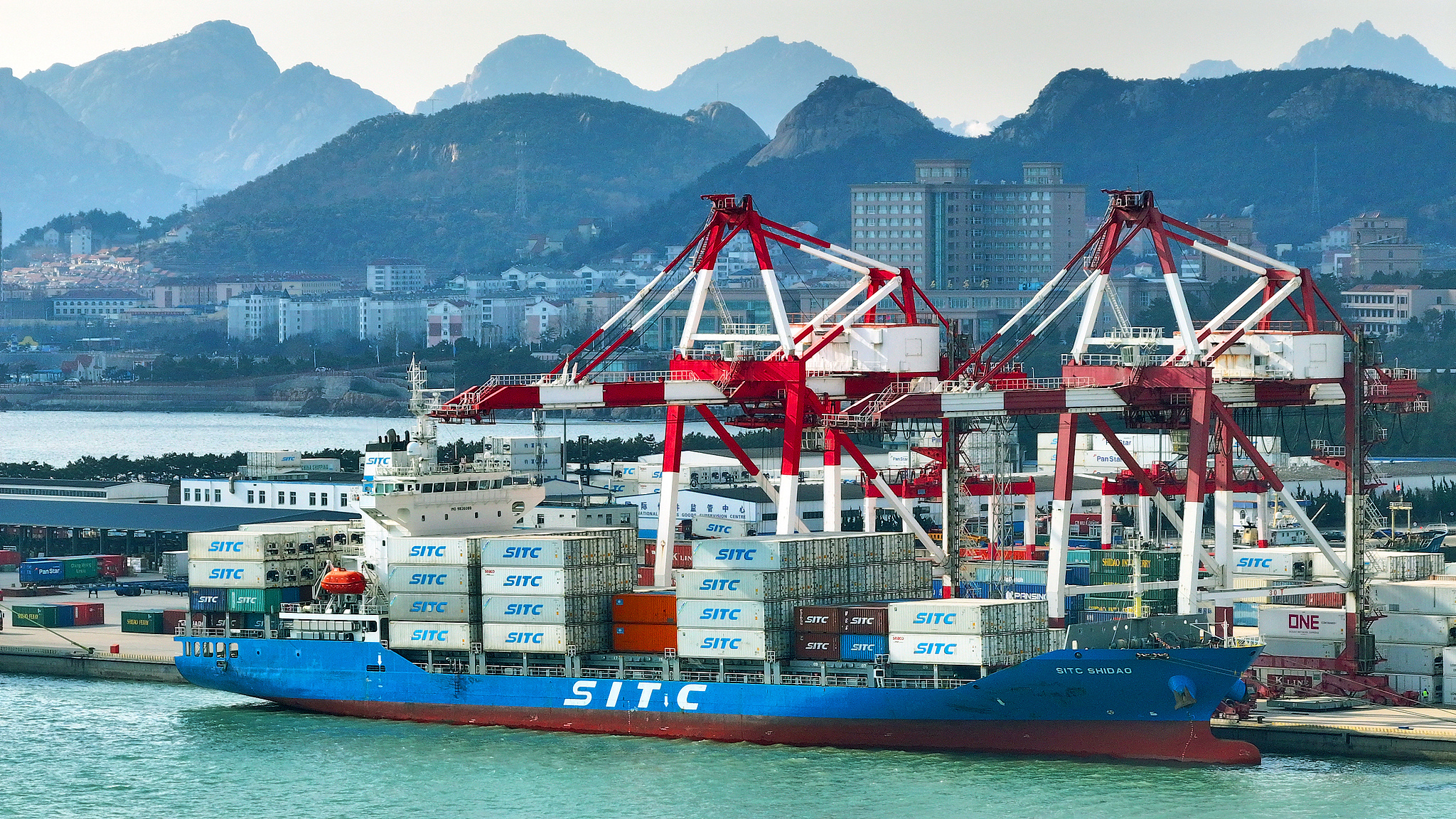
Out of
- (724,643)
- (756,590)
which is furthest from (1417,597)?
(724,643)

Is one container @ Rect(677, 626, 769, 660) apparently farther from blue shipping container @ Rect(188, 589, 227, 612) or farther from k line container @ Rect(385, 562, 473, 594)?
blue shipping container @ Rect(188, 589, 227, 612)

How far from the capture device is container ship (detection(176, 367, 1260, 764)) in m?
46.6

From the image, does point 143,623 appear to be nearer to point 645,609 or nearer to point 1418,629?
point 645,609

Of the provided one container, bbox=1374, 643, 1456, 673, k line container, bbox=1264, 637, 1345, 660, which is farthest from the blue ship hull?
k line container, bbox=1264, 637, 1345, 660

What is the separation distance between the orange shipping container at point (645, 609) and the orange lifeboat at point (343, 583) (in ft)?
20.7

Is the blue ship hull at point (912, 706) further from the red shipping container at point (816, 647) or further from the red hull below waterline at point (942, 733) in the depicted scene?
the red shipping container at point (816, 647)

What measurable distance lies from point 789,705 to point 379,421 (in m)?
139

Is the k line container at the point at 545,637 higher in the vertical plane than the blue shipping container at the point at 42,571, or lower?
lower

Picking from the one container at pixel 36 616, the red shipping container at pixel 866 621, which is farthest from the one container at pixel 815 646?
the one container at pixel 36 616

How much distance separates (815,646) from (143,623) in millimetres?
23773

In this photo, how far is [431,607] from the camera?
52344 millimetres

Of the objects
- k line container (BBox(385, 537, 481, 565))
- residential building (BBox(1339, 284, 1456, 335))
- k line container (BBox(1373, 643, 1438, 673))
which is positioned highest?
residential building (BBox(1339, 284, 1456, 335))

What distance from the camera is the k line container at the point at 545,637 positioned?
165ft

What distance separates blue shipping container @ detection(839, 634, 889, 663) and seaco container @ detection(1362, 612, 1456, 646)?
11477mm
